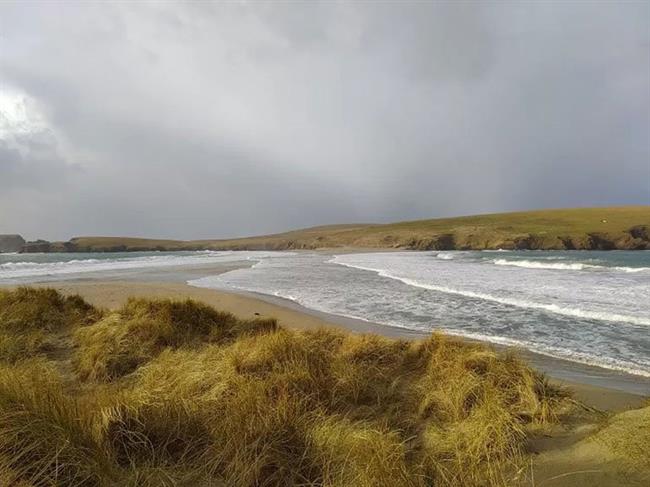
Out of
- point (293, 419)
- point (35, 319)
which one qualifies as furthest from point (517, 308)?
point (35, 319)

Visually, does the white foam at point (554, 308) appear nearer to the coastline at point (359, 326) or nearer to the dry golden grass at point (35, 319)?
the coastline at point (359, 326)

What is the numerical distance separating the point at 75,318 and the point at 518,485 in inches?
388

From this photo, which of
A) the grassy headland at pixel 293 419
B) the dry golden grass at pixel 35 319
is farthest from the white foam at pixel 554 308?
the dry golden grass at pixel 35 319

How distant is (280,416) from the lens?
158 inches

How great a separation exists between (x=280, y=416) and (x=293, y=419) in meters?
0.13

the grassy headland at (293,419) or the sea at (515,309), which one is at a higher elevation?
the grassy headland at (293,419)

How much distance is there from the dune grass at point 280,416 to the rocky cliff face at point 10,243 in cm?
20069

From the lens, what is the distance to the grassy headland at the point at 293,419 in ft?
10.2

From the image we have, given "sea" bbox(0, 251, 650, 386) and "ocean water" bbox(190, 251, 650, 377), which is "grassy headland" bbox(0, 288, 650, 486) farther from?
"ocean water" bbox(190, 251, 650, 377)

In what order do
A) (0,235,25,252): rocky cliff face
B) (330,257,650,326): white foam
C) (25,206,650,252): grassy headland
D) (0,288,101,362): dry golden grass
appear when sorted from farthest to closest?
(0,235,25,252): rocky cliff face < (25,206,650,252): grassy headland < (330,257,650,326): white foam < (0,288,101,362): dry golden grass

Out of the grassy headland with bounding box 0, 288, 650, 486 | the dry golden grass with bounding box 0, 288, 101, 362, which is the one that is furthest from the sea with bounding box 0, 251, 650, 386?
the dry golden grass with bounding box 0, 288, 101, 362

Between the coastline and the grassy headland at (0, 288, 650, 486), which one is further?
the coastline

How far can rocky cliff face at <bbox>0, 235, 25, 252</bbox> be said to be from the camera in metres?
170

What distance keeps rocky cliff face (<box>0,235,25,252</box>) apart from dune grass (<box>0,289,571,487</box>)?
7901 inches
